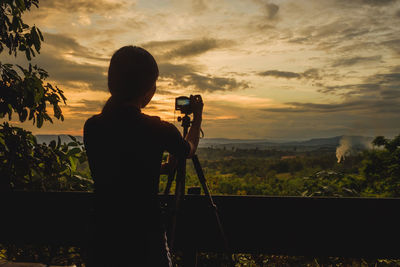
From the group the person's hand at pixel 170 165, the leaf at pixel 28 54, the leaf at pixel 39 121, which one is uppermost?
the leaf at pixel 28 54

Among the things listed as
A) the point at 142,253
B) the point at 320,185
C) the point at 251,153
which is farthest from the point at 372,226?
the point at 251,153

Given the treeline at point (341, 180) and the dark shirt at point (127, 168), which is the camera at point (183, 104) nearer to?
the dark shirt at point (127, 168)

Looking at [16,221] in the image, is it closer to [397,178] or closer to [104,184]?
[104,184]

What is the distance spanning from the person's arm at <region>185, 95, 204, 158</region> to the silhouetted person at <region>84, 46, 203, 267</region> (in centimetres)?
25

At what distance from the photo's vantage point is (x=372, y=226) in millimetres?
2932

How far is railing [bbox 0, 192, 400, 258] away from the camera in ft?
9.61

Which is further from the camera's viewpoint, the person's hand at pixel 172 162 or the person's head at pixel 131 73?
the person's hand at pixel 172 162

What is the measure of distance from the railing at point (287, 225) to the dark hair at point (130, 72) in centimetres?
135

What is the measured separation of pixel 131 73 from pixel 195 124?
62 cm

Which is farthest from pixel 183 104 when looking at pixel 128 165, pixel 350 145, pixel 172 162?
pixel 350 145

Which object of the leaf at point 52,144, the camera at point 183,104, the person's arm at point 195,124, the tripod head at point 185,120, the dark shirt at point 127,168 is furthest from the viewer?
the leaf at point 52,144

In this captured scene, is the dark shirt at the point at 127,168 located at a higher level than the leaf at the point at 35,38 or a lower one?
lower

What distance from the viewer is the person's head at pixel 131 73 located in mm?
1737

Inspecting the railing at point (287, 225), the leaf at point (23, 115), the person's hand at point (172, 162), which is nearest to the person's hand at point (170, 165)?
the person's hand at point (172, 162)
